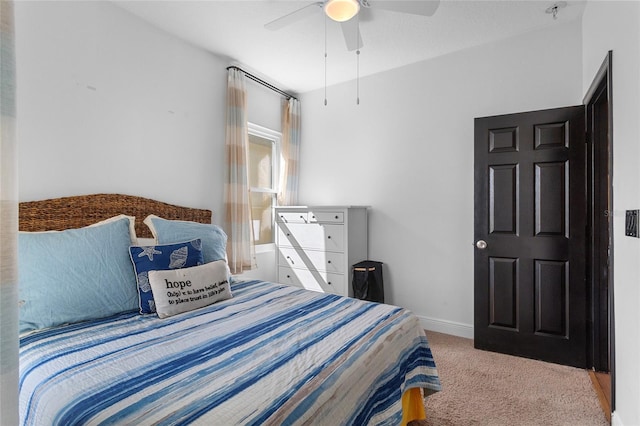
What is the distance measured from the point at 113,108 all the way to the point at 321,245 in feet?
7.04

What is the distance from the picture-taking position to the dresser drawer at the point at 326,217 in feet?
10.8

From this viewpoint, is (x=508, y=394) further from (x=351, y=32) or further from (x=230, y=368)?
(x=351, y=32)

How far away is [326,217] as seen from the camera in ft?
11.1

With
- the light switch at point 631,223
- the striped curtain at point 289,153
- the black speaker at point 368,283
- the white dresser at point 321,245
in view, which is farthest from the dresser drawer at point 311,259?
the light switch at point 631,223

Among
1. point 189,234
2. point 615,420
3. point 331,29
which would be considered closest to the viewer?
point 615,420

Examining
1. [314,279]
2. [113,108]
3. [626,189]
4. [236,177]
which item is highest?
[113,108]

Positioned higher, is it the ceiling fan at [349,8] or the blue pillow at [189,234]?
the ceiling fan at [349,8]

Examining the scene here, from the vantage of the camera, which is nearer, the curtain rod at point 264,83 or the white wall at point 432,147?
the white wall at point 432,147

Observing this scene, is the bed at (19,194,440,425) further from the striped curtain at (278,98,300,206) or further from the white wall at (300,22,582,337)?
the striped curtain at (278,98,300,206)

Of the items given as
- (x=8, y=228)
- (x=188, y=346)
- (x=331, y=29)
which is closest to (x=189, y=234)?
(x=188, y=346)

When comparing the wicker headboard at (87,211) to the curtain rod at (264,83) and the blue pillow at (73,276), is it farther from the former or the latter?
the curtain rod at (264,83)

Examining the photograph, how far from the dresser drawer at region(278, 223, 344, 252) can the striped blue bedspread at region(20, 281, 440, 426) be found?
4.72 feet

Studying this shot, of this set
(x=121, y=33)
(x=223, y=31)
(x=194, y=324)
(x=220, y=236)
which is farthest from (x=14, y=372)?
(x=223, y=31)

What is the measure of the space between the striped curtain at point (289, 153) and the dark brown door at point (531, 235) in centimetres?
208
